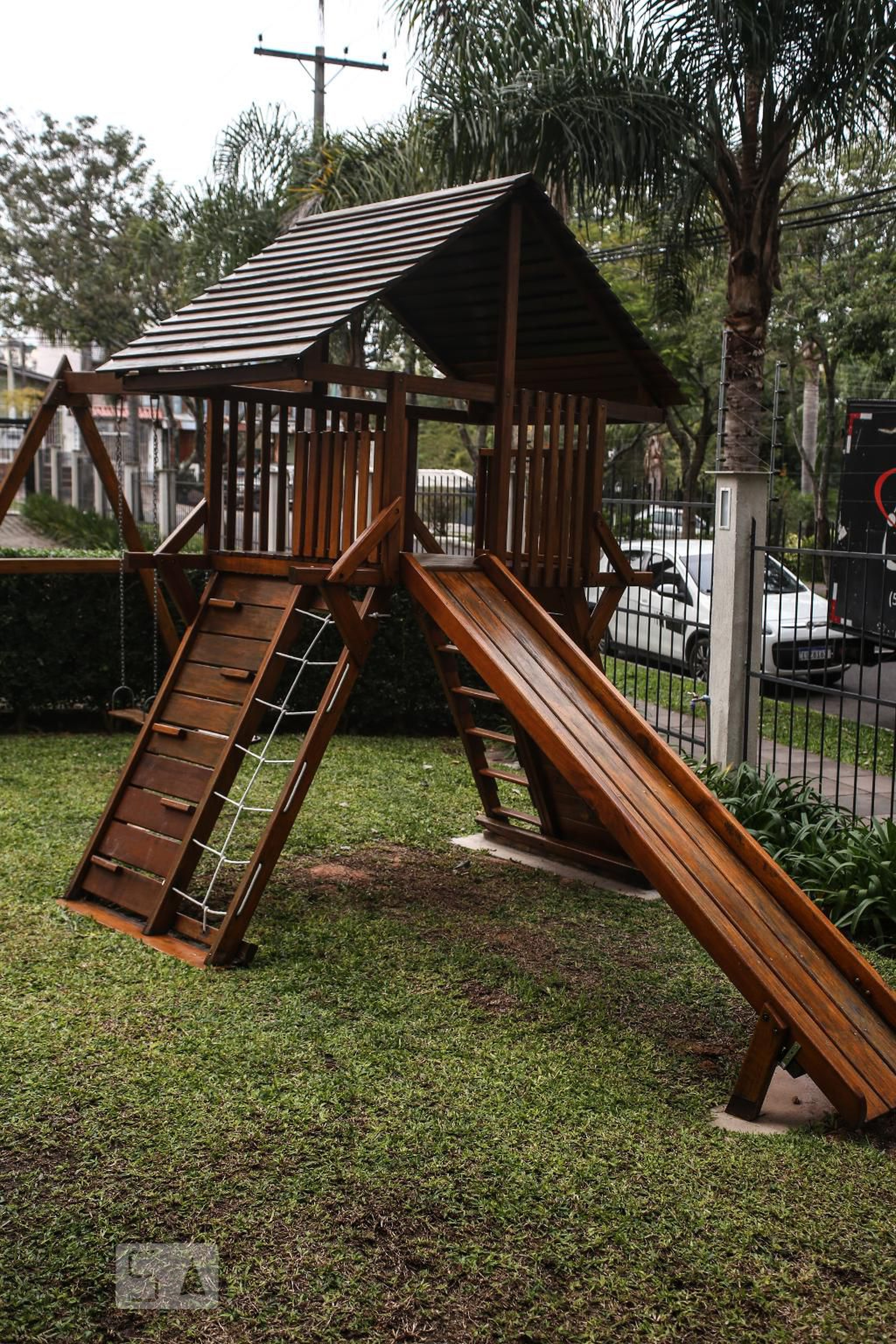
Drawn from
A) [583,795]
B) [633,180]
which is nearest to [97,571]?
[583,795]

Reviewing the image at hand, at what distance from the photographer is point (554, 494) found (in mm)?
5910

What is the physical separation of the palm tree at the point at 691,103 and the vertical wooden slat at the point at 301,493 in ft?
13.1

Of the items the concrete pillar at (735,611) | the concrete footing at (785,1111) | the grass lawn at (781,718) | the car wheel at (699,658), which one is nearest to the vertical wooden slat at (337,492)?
the concrete footing at (785,1111)

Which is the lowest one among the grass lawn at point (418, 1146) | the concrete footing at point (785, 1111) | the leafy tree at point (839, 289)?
the concrete footing at point (785, 1111)

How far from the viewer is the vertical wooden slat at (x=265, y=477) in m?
5.64

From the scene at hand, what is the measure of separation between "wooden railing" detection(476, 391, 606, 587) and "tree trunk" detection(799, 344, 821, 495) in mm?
25728

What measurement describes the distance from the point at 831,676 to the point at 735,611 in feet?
17.2

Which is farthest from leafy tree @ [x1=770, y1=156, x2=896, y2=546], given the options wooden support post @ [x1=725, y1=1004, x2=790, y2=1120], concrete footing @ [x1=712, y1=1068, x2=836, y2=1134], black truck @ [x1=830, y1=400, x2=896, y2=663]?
wooden support post @ [x1=725, y1=1004, x2=790, y2=1120]

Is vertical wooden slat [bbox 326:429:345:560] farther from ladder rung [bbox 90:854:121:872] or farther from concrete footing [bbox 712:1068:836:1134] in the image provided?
→ concrete footing [bbox 712:1068:836:1134]

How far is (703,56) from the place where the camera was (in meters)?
9.35

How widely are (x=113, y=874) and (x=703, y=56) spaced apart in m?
7.72

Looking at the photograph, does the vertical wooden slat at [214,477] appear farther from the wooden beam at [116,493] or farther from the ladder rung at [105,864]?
the ladder rung at [105,864]

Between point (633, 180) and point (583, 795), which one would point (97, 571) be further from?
point (633, 180)

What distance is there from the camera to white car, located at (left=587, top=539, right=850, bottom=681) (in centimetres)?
872
